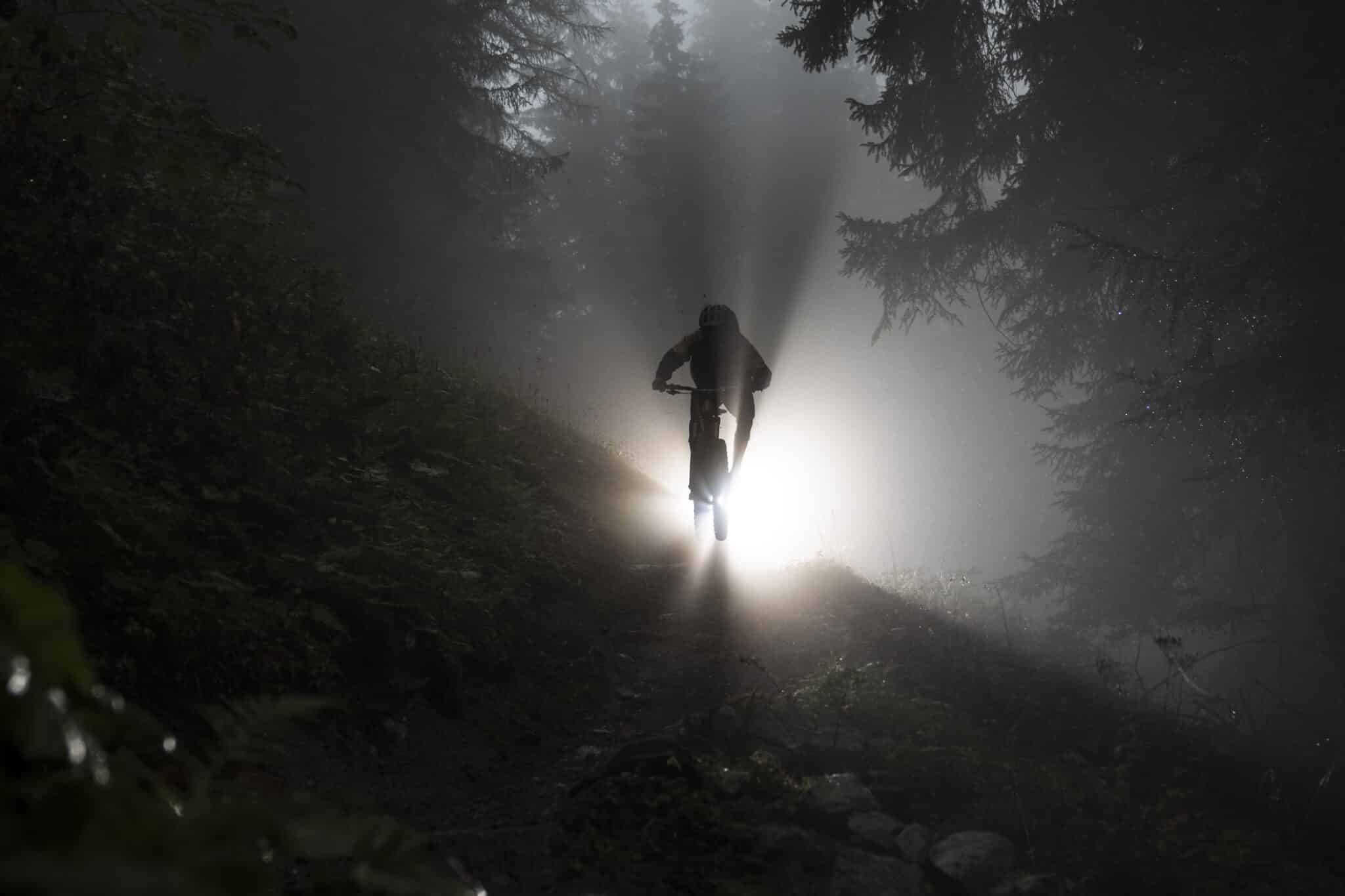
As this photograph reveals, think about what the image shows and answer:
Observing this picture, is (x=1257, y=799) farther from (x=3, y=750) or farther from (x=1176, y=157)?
(x=1176, y=157)

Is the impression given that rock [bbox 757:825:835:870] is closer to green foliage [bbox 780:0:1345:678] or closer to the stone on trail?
the stone on trail

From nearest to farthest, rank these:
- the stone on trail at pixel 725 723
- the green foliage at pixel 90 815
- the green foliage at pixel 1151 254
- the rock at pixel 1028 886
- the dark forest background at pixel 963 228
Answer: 1. the green foliage at pixel 90 815
2. the rock at pixel 1028 886
3. the stone on trail at pixel 725 723
4. the dark forest background at pixel 963 228
5. the green foliage at pixel 1151 254

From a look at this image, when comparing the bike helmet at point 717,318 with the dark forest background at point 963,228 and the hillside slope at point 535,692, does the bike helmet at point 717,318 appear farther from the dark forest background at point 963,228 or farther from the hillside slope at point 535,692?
the dark forest background at point 963,228

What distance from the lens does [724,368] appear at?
9352 millimetres

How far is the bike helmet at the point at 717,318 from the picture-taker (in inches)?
371

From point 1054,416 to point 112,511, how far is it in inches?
582

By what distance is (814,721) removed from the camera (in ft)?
18.5

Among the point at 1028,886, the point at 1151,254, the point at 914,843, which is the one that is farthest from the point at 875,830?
the point at 1151,254

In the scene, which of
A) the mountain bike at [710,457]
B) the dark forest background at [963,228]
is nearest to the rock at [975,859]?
the dark forest background at [963,228]

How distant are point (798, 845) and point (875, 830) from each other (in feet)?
1.93

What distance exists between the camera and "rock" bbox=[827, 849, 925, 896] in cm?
391

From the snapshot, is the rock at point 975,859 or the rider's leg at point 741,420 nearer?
the rock at point 975,859

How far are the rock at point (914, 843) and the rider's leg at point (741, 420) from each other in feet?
16.9

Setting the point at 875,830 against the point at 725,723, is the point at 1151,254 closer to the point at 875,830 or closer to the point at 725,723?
the point at 725,723
